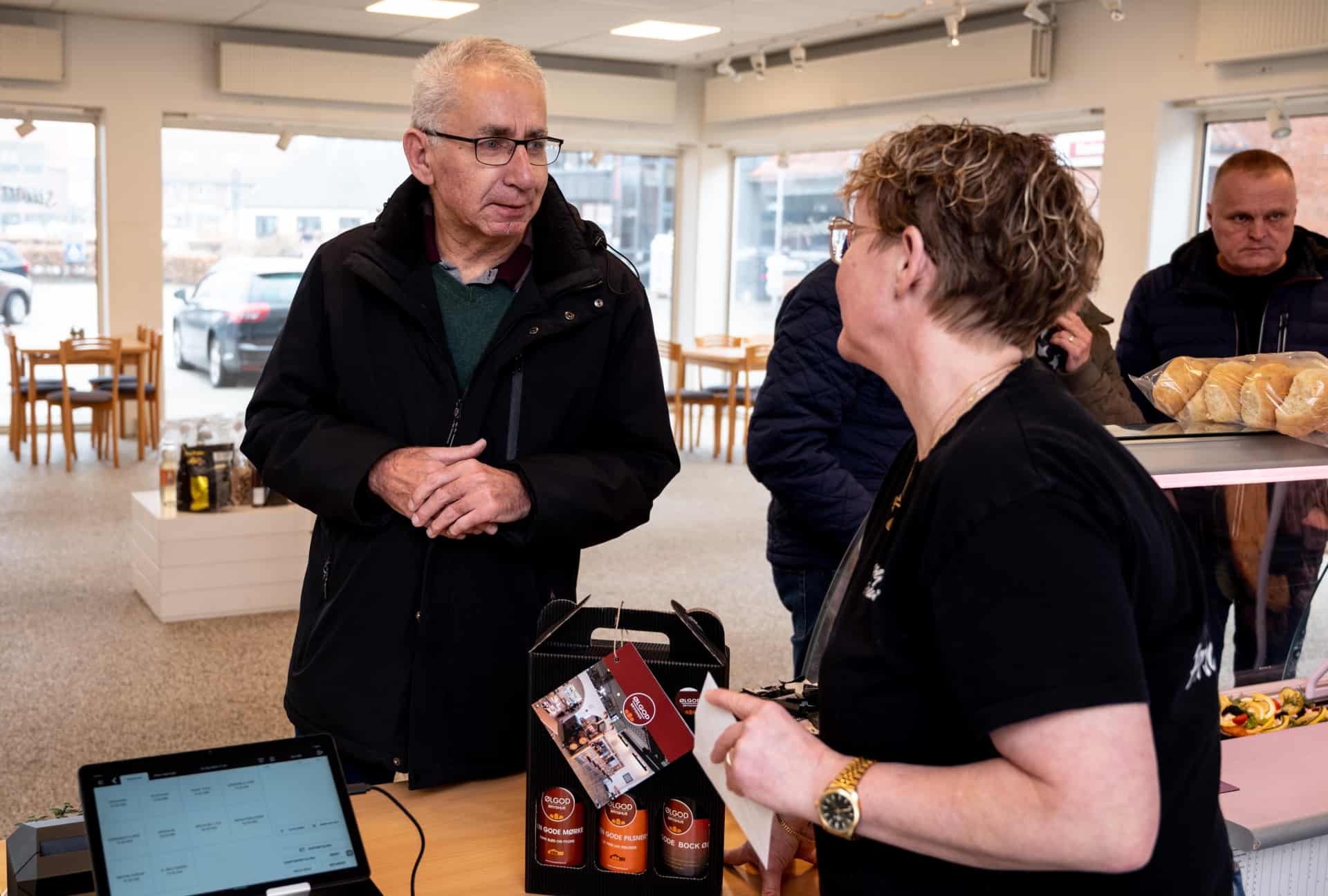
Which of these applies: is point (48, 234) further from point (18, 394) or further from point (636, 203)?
point (636, 203)

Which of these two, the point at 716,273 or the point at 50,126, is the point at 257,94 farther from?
the point at 716,273

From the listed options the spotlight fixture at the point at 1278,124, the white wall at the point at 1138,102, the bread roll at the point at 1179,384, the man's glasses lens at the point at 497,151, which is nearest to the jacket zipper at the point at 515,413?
the man's glasses lens at the point at 497,151

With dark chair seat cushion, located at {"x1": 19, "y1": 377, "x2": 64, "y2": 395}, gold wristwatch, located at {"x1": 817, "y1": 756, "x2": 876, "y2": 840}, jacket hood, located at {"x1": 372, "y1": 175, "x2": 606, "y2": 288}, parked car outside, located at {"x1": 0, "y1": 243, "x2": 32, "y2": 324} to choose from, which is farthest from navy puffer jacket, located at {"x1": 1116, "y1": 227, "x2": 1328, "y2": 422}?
parked car outside, located at {"x1": 0, "y1": 243, "x2": 32, "y2": 324}

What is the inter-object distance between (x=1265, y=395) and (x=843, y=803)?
3.79 feet

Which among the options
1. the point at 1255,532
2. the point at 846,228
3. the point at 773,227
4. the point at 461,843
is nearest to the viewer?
the point at 846,228

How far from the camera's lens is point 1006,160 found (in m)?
1.09

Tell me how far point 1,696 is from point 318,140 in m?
7.42

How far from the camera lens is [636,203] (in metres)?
12.6

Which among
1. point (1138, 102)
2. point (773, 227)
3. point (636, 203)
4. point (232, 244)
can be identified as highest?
point (1138, 102)

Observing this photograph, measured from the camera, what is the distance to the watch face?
105 centimetres

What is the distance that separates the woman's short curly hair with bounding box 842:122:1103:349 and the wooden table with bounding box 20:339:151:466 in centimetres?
863

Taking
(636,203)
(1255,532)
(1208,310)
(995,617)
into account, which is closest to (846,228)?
(995,617)

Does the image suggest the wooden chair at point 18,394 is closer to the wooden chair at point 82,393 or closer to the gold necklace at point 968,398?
the wooden chair at point 82,393

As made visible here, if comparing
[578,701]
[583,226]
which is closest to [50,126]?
[583,226]
